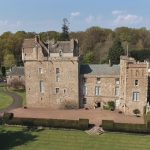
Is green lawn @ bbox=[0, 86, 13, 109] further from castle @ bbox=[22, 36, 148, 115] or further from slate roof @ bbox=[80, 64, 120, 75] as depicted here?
slate roof @ bbox=[80, 64, 120, 75]

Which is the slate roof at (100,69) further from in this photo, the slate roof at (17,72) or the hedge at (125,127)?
the slate roof at (17,72)

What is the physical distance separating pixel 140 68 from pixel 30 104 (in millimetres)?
21999

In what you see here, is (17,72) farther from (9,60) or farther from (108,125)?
(108,125)

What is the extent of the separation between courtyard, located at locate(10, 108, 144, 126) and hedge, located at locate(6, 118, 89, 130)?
10.8ft

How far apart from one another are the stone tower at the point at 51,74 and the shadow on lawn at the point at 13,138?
1479 centimetres

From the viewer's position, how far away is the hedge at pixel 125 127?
145 feet

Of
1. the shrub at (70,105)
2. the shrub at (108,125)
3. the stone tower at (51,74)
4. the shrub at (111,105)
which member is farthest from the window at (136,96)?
the shrub at (70,105)

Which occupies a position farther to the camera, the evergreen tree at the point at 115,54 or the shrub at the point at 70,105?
the evergreen tree at the point at 115,54

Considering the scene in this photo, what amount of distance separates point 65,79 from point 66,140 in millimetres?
18582

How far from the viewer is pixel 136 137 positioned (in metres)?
42.7

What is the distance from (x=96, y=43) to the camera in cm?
12119

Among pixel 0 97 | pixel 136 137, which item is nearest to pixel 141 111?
pixel 136 137

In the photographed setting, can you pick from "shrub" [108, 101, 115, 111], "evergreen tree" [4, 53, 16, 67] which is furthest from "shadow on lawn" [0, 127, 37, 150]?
"evergreen tree" [4, 53, 16, 67]

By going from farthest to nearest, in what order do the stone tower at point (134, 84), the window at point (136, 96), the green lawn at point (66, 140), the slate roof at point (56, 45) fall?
the slate roof at point (56, 45)
the window at point (136, 96)
the stone tower at point (134, 84)
the green lawn at point (66, 140)
